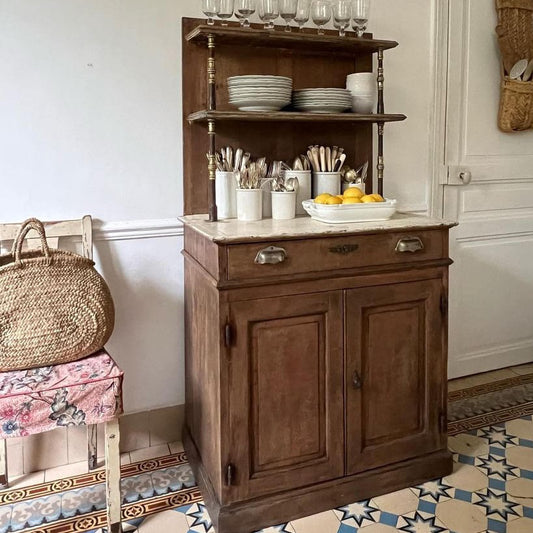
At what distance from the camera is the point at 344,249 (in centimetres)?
195

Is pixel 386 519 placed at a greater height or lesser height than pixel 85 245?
lesser

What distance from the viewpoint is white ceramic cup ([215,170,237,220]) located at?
2.22 metres

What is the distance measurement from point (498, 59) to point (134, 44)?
1798 mm

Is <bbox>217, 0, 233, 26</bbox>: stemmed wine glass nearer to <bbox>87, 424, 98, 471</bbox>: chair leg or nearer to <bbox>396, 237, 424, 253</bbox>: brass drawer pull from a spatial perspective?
<bbox>396, 237, 424, 253</bbox>: brass drawer pull

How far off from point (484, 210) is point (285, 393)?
1.66m

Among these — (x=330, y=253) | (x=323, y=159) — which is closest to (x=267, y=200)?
(x=323, y=159)

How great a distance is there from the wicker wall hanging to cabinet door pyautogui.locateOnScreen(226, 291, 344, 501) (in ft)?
5.20

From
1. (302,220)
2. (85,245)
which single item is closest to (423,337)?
(302,220)

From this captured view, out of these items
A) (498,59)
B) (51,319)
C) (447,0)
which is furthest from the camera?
(498,59)

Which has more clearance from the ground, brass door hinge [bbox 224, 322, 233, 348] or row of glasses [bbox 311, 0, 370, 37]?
row of glasses [bbox 311, 0, 370, 37]

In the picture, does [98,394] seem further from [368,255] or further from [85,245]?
[368,255]

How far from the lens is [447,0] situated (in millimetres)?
2723

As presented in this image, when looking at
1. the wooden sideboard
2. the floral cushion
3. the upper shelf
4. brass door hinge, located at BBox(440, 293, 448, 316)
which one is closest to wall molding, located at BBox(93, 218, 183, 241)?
the wooden sideboard

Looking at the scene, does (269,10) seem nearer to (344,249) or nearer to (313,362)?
(344,249)
